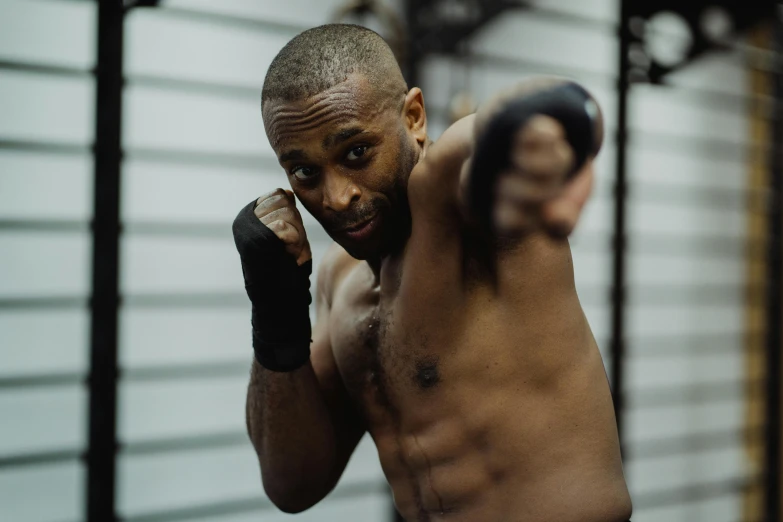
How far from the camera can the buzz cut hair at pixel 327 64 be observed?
40.8 inches

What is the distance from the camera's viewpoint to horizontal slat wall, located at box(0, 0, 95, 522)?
271 centimetres

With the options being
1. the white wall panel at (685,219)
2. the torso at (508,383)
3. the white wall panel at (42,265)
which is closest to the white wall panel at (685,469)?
the white wall panel at (685,219)

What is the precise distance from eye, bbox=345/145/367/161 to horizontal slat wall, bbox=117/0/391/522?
1994 mm

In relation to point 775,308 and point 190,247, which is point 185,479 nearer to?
point 190,247

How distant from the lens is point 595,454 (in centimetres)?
109

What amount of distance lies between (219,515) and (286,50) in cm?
249

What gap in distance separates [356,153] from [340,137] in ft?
0.12

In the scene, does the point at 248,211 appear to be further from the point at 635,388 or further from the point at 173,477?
the point at 635,388

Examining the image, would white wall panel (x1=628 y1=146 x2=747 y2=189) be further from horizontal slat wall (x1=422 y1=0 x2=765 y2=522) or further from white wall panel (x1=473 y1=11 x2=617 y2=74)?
white wall panel (x1=473 y1=11 x2=617 y2=74)

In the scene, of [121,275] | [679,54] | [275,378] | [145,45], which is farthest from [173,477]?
[679,54]

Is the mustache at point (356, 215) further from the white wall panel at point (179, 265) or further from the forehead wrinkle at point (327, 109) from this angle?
the white wall panel at point (179, 265)

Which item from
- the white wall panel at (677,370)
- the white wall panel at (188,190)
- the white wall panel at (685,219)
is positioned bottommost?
the white wall panel at (677,370)

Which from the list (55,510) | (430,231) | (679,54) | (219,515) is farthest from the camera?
(679,54)

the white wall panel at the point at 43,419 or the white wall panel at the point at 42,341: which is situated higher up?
the white wall panel at the point at 42,341
